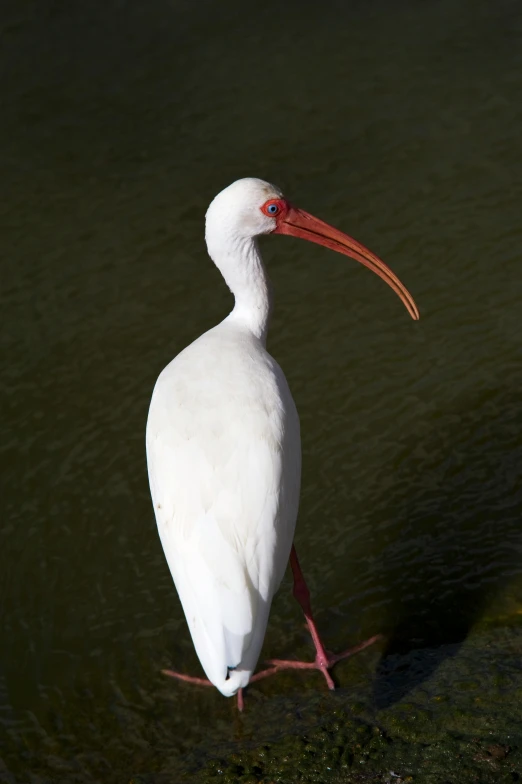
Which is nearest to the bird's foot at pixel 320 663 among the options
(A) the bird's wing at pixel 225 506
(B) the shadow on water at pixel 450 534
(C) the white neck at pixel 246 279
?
(B) the shadow on water at pixel 450 534

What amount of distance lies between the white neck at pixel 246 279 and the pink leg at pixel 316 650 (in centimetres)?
→ 93

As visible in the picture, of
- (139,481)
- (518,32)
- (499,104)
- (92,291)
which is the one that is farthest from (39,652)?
(518,32)

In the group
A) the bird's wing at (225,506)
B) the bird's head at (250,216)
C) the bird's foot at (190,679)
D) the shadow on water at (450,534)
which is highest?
the bird's head at (250,216)

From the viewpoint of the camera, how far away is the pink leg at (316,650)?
389 centimetres

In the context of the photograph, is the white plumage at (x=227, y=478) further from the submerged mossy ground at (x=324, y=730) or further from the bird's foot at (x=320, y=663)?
the bird's foot at (x=320, y=663)

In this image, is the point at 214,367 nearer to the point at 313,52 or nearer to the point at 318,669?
the point at 318,669

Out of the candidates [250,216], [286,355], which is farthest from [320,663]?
[286,355]

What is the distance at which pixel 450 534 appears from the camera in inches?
171

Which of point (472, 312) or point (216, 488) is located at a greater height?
point (216, 488)

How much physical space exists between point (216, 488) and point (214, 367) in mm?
584

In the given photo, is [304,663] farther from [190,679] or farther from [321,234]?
[321,234]

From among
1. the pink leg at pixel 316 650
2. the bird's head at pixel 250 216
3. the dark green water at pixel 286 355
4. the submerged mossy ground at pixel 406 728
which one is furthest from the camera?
the bird's head at pixel 250 216

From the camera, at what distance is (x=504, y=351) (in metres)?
5.04

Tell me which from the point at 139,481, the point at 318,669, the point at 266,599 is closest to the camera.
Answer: the point at 266,599
